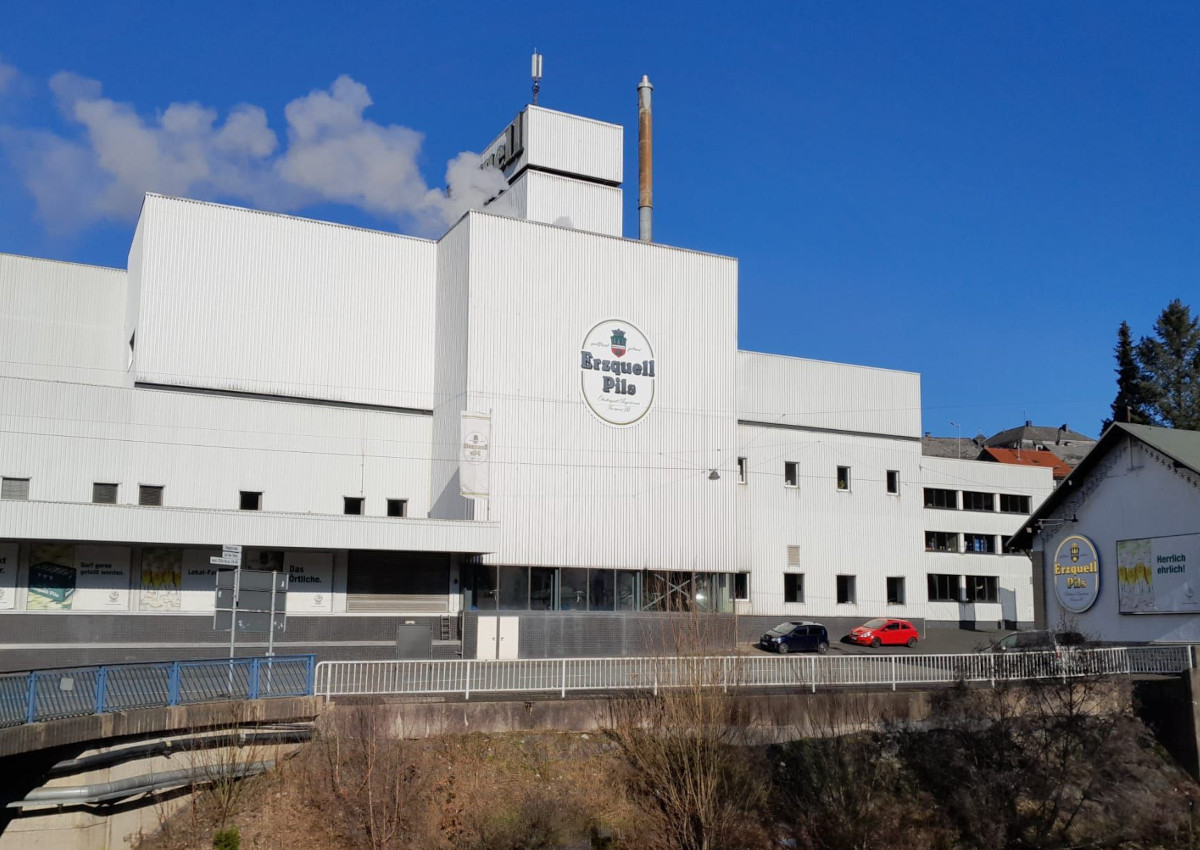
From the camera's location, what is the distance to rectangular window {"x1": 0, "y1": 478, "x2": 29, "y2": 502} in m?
31.2

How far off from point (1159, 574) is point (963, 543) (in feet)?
64.0

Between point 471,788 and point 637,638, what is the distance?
57.0 feet

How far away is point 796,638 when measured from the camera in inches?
1551

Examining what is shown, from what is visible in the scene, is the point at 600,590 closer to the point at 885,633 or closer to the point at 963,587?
the point at 885,633

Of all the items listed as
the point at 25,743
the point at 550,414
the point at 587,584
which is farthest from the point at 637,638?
the point at 25,743

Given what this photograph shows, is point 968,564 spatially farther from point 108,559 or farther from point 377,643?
point 108,559

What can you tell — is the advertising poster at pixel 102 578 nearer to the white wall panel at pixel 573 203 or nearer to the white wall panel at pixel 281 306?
the white wall panel at pixel 281 306

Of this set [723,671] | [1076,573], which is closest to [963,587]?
[1076,573]

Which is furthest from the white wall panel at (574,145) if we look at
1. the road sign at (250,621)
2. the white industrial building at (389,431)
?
the road sign at (250,621)

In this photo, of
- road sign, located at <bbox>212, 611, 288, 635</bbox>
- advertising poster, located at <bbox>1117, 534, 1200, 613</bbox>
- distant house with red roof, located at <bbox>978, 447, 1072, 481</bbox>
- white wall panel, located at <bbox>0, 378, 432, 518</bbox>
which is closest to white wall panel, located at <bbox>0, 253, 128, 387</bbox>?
white wall panel, located at <bbox>0, 378, 432, 518</bbox>

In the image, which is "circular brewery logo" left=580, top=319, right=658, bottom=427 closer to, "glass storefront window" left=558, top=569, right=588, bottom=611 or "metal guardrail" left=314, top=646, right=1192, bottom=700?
"glass storefront window" left=558, top=569, right=588, bottom=611

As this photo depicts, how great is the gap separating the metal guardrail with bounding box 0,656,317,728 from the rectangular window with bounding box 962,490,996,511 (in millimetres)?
39354

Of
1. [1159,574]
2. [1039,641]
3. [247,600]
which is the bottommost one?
[1039,641]

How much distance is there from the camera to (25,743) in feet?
51.1
